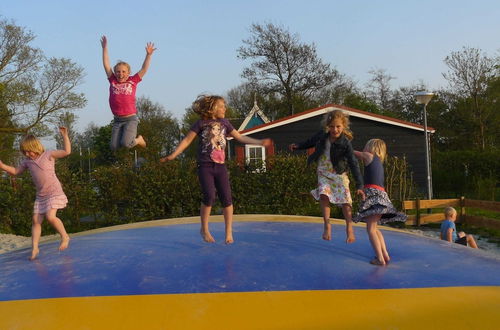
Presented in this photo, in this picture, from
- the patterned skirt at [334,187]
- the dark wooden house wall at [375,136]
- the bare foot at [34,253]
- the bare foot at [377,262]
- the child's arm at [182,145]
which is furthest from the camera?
the dark wooden house wall at [375,136]

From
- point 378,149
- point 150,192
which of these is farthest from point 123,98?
point 150,192

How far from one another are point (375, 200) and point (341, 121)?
955mm

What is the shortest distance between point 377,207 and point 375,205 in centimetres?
2

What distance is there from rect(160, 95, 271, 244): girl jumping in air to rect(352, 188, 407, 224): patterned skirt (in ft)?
3.70

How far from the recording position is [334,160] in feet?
15.7

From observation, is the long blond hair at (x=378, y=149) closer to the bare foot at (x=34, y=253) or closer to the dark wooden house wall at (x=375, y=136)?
the bare foot at (x=34, y=253)

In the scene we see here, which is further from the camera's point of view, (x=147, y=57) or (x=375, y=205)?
(x=147, y=57)

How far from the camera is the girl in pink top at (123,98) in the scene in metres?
5.41

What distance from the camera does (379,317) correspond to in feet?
9.70

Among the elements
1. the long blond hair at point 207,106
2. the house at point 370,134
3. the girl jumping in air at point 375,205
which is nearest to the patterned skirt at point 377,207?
the girl jumping in air at point 375,205

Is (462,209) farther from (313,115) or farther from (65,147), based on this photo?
(65,147)

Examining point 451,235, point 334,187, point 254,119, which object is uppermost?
point 254,119

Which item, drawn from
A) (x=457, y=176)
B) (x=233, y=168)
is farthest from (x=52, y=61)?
(x=457, y=176)

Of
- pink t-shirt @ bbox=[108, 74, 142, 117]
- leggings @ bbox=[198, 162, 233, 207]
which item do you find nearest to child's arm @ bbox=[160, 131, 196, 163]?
leggings @ bbox=[198, 162, 233, 207]
